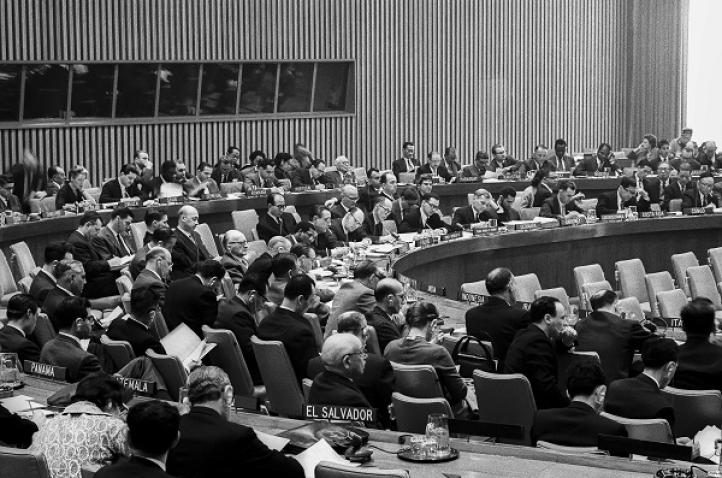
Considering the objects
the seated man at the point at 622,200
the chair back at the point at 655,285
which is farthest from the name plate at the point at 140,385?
the seated man at the point at 622,200

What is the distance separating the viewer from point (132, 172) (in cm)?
1434

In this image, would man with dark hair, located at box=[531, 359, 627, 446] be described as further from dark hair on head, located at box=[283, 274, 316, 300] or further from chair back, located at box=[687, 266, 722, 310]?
chair back, located at box=[687, 266, 722, 310]

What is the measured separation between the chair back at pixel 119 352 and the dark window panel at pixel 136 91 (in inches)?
420

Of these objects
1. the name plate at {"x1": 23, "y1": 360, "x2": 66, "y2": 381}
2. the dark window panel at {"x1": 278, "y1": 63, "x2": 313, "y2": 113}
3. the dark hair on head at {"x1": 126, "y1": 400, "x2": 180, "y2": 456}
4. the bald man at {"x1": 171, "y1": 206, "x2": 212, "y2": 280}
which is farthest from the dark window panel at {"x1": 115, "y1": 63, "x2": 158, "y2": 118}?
the dark hair on head at {"x1": 126, "y1": 400, "x2": 180, "y2": 456}

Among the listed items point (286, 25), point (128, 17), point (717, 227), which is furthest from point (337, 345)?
point (286, 25)

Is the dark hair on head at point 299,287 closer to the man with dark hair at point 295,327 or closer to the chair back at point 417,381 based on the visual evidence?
the man with dark hair at point 295,327

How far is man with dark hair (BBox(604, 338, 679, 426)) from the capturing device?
6211 millimetres

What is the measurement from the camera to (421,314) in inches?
285

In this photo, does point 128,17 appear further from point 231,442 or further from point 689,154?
point 231,442

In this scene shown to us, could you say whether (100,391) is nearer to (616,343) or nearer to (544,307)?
(544,307)

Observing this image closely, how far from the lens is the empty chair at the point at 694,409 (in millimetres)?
6410

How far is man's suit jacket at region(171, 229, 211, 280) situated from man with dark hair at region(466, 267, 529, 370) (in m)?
3.20

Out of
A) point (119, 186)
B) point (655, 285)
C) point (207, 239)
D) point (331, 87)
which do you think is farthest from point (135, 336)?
point (331, 87)

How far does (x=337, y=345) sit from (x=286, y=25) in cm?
1387
